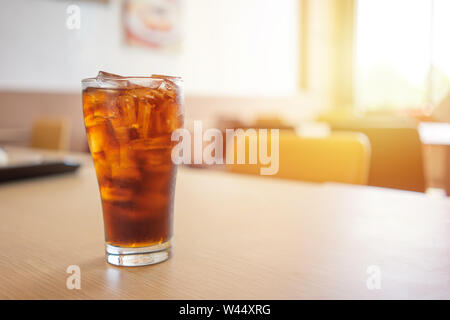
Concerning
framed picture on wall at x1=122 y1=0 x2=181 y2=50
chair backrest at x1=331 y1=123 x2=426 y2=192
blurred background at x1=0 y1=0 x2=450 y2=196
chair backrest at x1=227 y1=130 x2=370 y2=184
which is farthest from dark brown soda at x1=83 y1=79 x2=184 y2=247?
framed picture on wall at x1=122 y1=0 x2=181 y2=50

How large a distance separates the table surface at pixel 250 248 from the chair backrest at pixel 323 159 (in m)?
0.40

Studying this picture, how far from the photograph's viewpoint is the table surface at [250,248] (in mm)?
398

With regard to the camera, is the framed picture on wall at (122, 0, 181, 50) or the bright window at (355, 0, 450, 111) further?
the bright window at (355, 0, 450, 111)

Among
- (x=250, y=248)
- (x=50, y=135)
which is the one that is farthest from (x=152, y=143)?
(x=50, y=135)

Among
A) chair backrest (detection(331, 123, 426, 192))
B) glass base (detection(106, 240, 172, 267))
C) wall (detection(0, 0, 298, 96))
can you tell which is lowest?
chair backrest (detection(331, 123, 426, 192))

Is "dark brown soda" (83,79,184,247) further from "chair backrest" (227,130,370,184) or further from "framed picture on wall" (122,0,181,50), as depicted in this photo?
"framed picture on wall" (122,0,181,50)

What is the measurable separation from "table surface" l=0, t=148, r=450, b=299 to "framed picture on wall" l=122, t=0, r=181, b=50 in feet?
13.2

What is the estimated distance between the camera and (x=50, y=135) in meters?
2.93

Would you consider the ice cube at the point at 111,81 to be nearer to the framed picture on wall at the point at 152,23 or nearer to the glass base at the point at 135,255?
the glass base at the point at 135,255

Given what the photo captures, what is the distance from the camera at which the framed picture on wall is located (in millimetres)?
4594

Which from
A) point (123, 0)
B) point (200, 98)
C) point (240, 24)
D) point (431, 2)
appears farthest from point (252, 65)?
point (431, 2)

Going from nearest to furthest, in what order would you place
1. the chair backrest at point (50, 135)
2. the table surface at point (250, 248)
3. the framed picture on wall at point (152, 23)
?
the table surface at point (250, 248), the chair backrest at point (50, 135), the framed picture on wall at point (152, 23)

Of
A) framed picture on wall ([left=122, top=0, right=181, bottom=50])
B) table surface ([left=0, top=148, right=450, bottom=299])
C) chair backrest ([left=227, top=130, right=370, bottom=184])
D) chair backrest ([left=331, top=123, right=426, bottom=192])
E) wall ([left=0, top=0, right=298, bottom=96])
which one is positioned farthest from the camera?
framed picture on wall ([left=122, top=0, right=181, bottom=50])

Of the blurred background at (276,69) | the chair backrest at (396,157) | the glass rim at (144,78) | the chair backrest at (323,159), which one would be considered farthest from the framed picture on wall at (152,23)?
the glass rim at (144,78)
